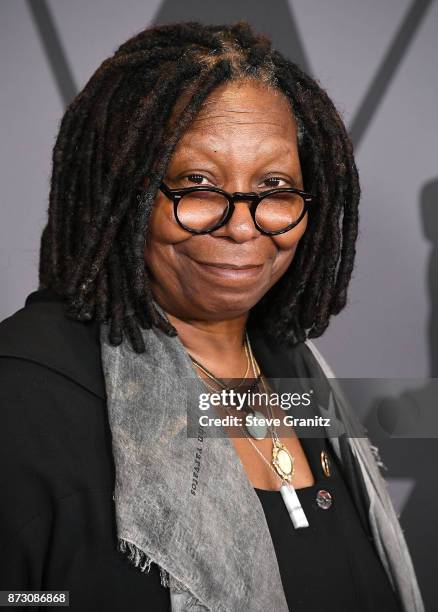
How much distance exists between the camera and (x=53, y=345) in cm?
117

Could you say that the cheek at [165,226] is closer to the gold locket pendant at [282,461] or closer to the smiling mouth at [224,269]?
the smiling mouth at [224,269]

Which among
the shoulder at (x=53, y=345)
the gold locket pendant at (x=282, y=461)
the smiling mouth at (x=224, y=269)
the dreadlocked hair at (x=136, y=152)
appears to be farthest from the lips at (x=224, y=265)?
the gold locket pendant at (x=282, y=461)

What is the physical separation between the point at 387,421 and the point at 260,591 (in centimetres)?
112

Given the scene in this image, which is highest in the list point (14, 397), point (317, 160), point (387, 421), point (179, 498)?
point (317, 160)

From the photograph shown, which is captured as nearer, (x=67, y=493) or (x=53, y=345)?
(x=67, y=493)

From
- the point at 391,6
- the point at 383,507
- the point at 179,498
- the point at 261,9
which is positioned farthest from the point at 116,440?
the point at 391,6

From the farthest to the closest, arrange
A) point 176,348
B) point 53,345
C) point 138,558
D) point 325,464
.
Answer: point 325,464, point 176,348, point 53,345, point 138,558

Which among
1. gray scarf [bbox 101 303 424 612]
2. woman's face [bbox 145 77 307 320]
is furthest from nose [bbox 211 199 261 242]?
gray scarf [bbox 101 303 424 612]

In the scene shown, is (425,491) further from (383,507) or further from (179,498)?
(179,498)

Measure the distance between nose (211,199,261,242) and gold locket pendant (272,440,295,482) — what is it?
397 millimetres

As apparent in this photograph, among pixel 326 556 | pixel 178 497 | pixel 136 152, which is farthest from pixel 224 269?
pixel 326 556

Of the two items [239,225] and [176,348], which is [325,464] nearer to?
[176,348]

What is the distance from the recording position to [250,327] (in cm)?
158

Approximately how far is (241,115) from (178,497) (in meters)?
0.59
